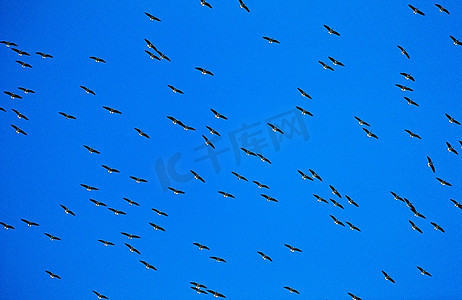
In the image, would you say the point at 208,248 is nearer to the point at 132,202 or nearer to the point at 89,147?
the point at 132,202

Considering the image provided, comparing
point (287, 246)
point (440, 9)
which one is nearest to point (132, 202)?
point (287, 246)

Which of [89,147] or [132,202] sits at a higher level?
[89,147]

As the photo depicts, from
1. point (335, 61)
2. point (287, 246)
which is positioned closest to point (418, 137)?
point (335, 61)

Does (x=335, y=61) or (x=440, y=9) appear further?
(x=335, y=61)

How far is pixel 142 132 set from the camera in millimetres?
65562

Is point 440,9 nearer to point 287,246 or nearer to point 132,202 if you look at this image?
point 287,246

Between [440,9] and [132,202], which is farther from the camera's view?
[132,202]

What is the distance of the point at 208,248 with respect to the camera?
6706 cm

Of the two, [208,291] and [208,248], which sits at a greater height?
[208,248]

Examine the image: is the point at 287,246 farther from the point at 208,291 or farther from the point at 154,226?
the point at 154,226

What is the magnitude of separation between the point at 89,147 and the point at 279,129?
1804 cm

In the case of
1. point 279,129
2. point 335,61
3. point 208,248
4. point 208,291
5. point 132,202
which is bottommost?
point 208,291

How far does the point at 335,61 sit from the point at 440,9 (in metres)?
10.3

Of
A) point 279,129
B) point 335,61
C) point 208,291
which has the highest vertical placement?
point 335,61
